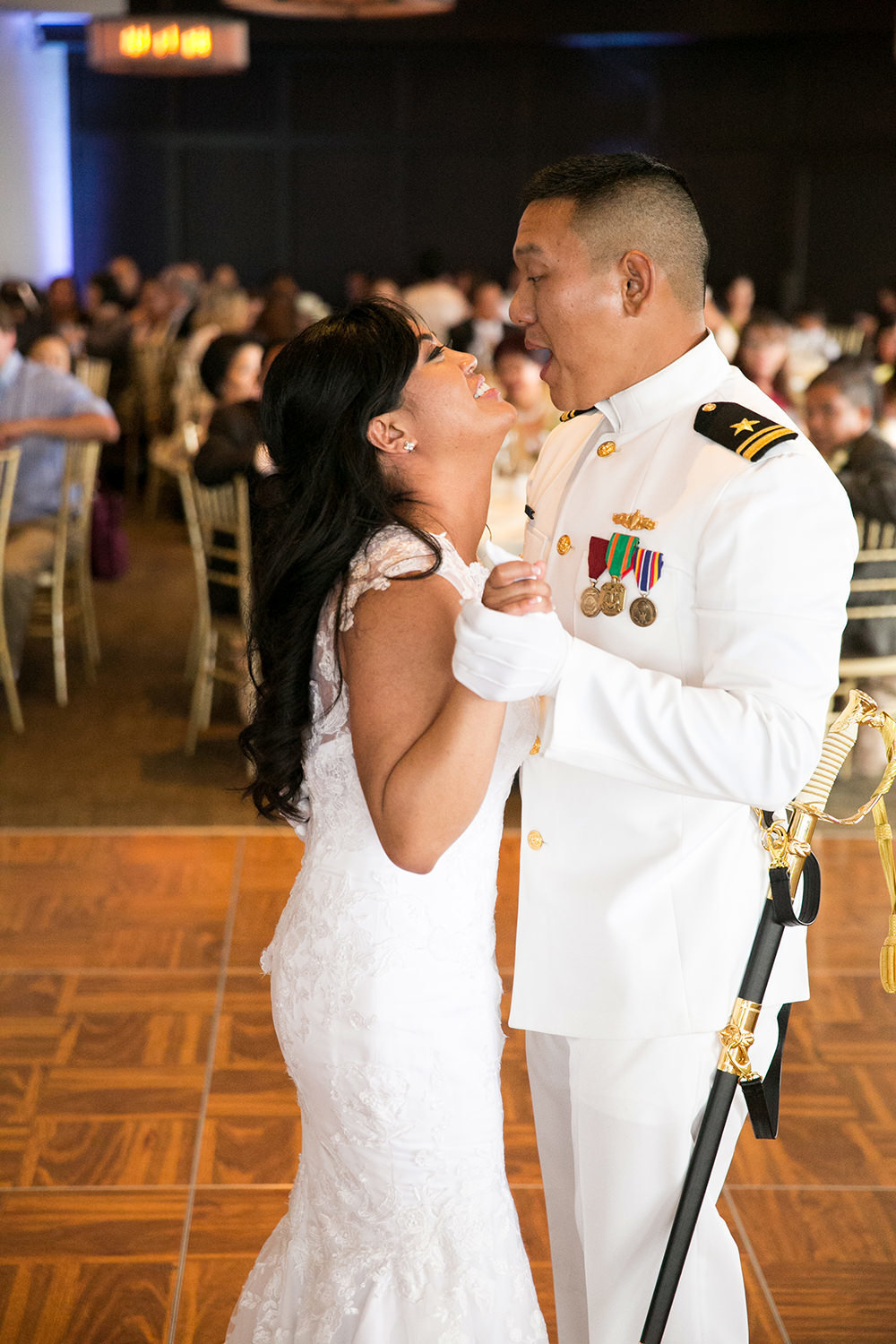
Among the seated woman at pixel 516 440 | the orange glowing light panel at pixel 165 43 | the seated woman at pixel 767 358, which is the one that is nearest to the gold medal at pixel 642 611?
the seated woman at pixel 516 440

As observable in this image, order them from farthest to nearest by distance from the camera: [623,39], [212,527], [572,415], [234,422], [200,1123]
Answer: [623,39] → [234,422] → [212,527] → [200,1123] → [572,415]

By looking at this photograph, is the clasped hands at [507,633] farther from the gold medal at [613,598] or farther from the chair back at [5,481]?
the chair back at [5,481]

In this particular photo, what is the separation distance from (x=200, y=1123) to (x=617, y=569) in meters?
1.68

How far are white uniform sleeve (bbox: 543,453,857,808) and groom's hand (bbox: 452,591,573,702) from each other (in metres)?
0.07

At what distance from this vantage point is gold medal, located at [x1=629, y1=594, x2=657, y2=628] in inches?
62.2

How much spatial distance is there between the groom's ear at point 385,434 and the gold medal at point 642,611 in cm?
32

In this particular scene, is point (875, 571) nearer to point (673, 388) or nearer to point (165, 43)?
point (673, 388)

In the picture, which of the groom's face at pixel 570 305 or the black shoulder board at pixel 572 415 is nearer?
the groom's face at pixel 570 305

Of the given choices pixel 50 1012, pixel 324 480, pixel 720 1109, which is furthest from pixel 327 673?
pixel 50 1012

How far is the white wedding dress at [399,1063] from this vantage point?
63.0 inches

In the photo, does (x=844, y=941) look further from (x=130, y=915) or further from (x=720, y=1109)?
(x=720, y=1109)

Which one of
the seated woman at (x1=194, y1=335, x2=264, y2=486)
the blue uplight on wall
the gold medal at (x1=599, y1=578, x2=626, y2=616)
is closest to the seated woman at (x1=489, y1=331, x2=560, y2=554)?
the seated woman at (x1=194, y1=335, x2=264, y2=486)

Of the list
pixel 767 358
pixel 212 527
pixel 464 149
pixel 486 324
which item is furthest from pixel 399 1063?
pixel 464 149

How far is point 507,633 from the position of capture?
1.29 m
